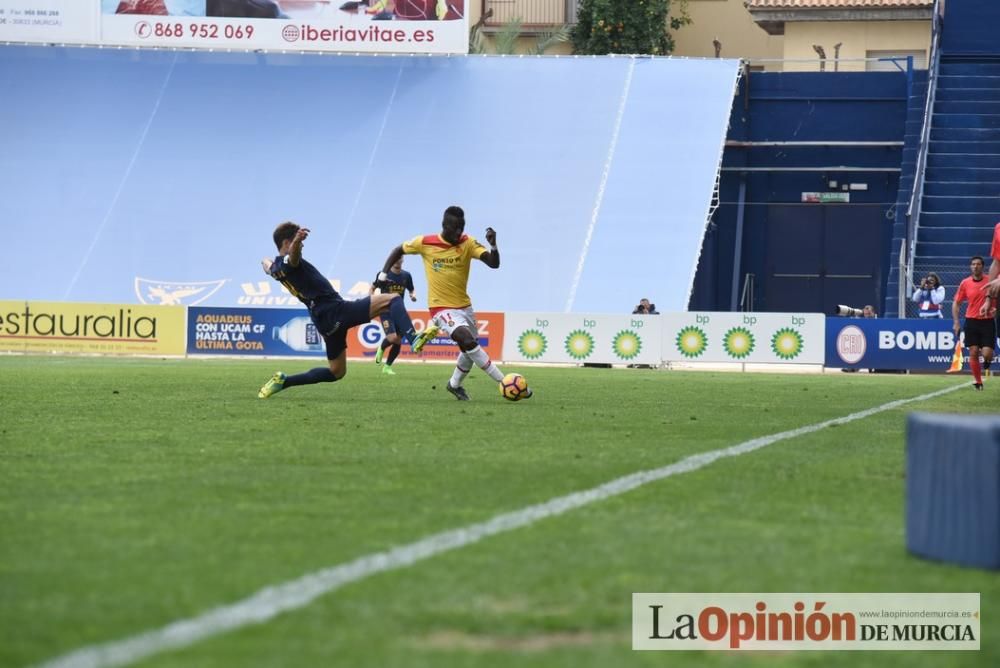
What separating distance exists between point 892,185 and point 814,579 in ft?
121

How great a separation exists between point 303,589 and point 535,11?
45.6m

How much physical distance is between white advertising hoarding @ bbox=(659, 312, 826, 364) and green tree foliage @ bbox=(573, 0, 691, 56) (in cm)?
1728

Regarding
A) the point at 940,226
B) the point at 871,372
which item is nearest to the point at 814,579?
the point at 871,372

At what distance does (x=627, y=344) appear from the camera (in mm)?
31859

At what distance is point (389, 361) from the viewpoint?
80.1ft

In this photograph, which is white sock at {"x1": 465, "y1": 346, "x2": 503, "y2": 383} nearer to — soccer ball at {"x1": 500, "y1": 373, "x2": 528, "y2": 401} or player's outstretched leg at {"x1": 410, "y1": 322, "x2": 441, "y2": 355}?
soccer ball at {"x1": 500, "y1": 373, "x2": 528, "y2": 401}

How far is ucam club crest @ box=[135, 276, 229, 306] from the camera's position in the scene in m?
35.8

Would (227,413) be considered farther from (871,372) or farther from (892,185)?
(892,185)

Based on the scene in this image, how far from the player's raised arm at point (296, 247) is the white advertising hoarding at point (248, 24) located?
24.0 m

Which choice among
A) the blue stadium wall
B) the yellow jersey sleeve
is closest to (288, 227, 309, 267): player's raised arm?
the yellow jersey sleeve

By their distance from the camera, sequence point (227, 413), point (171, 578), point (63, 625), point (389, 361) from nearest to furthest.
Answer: point (63, 625) → point (171, 578) → point (227, 413) → point (389, 361)

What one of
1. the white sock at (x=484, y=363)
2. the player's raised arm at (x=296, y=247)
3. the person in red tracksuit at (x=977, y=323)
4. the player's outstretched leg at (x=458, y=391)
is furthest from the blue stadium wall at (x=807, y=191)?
the player's raised arm at (x=296, y=247)

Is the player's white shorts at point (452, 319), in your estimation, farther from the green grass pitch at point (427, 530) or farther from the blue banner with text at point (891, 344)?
the blue banner with text at point (891, 344)

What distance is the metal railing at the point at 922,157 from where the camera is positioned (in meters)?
33.5
